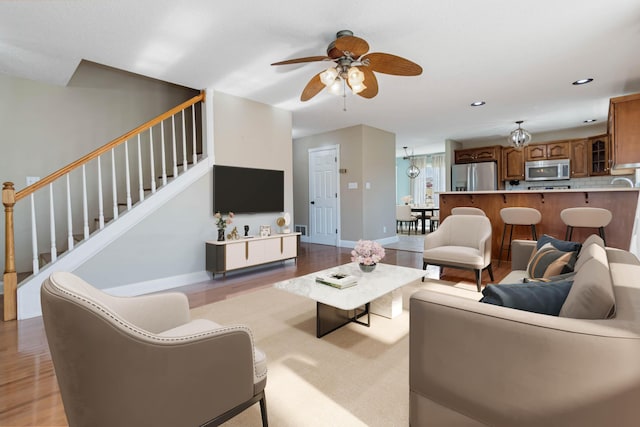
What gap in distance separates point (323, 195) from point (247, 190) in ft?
8.74

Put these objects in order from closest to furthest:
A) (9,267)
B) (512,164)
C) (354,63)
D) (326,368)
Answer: (326,368)
(9,267)
(354,63)
(512,164)

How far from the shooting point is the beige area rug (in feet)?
4.72

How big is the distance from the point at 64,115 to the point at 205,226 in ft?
7.45

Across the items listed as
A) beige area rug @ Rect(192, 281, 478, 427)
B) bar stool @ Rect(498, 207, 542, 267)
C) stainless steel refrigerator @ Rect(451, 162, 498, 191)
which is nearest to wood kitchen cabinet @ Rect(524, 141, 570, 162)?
stainless steel refrigerator @ Rect(451, 162, 498, 191)

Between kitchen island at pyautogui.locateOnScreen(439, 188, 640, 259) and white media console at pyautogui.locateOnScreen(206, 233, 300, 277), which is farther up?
kitchen island at pyautogui.locateOnScreen(439, 188, 640, 259)

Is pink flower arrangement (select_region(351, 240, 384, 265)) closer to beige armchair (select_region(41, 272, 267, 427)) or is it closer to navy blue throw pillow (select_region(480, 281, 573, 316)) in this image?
navy blue throw pillow (select_region(480, 281, 573, 316))

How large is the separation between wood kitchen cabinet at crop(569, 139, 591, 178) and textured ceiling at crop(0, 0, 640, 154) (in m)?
2.18

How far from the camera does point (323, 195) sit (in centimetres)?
676

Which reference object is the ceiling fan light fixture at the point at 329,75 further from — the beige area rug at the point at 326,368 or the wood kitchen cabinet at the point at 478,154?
the wood kitchen cabinet at the point at 478,154

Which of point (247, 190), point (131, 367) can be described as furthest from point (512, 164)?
point (131, 367)

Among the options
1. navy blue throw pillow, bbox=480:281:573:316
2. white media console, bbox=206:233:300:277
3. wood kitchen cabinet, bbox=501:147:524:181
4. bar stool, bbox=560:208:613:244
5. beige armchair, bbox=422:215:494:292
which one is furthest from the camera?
wood kitchen cabinet, bbox=501:147:524:181

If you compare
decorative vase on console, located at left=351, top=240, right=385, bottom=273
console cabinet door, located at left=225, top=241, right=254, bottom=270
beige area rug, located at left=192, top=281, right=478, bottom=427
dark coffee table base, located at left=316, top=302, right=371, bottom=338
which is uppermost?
decorative vase on console, located at left=351, top=240, right=385, bottom=273

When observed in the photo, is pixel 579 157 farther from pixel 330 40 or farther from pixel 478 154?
pixel 330 40

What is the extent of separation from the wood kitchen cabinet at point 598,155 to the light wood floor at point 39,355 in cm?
368
